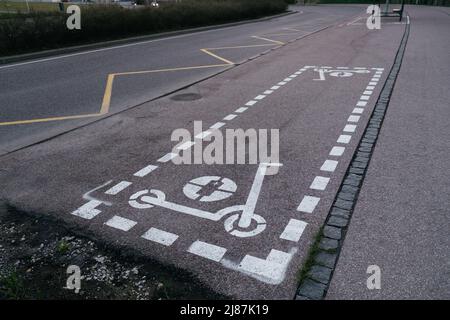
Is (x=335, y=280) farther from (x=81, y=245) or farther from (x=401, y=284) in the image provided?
(x=81, y=245)

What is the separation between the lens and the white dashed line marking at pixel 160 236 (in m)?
4.24

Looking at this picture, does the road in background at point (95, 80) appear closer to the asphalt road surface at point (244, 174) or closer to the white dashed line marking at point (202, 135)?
the asphalt road surface at point (244, 174)

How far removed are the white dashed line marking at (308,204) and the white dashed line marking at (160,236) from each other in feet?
5.28

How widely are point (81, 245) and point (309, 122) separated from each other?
511 cm

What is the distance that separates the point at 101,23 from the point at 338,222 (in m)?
18.4

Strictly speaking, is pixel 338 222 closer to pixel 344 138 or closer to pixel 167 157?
pixel 344 138

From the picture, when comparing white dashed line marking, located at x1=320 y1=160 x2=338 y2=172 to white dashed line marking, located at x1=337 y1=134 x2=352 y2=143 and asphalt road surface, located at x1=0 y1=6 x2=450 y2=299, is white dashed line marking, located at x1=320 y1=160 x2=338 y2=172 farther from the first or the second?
white dashed line marking, located at x1=337 y1=134 x2=352 y2=143

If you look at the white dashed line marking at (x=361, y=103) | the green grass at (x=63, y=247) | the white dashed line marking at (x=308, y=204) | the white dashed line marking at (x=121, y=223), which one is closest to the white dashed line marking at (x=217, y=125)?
the white dashed line marking at (x=308, y=204)

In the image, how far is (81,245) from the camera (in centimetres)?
423

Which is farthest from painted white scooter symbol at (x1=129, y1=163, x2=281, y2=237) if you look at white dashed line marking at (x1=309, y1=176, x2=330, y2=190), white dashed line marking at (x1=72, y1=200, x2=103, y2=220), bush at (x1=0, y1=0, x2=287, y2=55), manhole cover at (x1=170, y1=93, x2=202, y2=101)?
bush at (x1=0, y1=0, x2=287, y2=55)

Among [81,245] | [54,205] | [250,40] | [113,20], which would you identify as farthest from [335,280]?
[113,20]

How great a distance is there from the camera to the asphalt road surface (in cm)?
391

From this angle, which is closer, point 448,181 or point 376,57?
point 448,181

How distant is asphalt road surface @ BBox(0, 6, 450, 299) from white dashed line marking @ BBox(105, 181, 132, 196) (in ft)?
0.10
